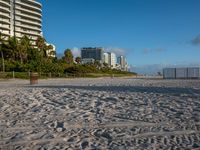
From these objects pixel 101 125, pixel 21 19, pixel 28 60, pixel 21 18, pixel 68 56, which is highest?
pixel 21 18

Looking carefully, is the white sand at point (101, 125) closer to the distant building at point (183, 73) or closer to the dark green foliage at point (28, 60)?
the distant building at point (183, 73)

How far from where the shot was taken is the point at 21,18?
350 feet

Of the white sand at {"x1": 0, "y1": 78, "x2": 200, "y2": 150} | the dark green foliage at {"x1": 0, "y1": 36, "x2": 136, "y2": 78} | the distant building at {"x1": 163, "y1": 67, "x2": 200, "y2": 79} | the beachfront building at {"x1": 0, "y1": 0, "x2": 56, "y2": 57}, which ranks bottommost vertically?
the white sand at {"x1": 0, "y1": 78, "x2": 200, "y2": 150}

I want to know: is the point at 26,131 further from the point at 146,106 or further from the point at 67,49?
the point at 67,49

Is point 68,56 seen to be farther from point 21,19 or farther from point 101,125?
point 101,125

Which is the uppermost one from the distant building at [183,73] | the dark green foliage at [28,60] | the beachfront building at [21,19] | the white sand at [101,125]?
the beachfront building at [21,19]

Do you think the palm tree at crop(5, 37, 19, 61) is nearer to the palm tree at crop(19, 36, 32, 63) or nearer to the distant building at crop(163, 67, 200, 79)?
the palm tree at crop(19, 36, 32, 63)

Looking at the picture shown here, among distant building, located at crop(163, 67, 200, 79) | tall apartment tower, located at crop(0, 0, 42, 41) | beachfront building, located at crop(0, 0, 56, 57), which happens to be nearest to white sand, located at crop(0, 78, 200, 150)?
distant building, located at crop(163, 67, 200, 79)

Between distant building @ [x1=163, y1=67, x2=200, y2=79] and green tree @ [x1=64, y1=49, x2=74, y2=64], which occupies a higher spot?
green tree @ [x1=64, y1=49, x2=74, y2=64]

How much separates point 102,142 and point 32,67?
198 feet

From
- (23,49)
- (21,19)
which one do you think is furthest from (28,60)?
(21,19)

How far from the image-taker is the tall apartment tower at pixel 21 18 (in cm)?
9766

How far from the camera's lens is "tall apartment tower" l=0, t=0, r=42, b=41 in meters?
97.7

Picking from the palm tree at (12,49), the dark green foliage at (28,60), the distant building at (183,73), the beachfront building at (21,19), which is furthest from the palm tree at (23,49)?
the distant building at (183,73)
